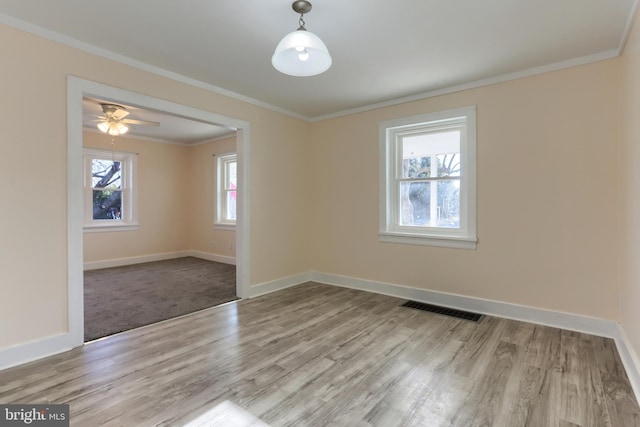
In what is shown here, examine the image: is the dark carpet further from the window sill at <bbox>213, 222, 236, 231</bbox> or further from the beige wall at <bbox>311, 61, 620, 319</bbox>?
the beige wall at <bbox>311, 61, 620, 319</bbox>

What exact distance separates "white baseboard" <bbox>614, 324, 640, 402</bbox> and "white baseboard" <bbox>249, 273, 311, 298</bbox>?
11.4ft

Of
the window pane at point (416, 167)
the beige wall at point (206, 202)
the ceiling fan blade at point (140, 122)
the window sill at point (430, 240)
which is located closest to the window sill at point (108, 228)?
the beige wall at point (206, 202)

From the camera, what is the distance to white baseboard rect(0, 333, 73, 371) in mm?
2254

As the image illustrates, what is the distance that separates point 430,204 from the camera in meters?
3.87

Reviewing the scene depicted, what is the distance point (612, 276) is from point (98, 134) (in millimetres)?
7479

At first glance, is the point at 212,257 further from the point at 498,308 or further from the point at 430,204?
the point at 498,308

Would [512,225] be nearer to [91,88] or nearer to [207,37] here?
[207,37]

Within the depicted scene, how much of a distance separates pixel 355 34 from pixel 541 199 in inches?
92.3

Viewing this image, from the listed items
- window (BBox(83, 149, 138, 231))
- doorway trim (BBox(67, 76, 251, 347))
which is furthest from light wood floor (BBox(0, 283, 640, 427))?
window (BBox(83, 149, 138, 231))

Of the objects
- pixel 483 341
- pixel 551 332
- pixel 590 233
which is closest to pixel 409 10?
pixel 590 233

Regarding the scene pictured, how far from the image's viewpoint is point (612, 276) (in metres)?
2.75

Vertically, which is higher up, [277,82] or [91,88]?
[277,82]

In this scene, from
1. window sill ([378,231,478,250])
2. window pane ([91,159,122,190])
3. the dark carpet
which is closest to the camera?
the dark carpet

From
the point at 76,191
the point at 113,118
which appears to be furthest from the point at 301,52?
the point at 113,118
